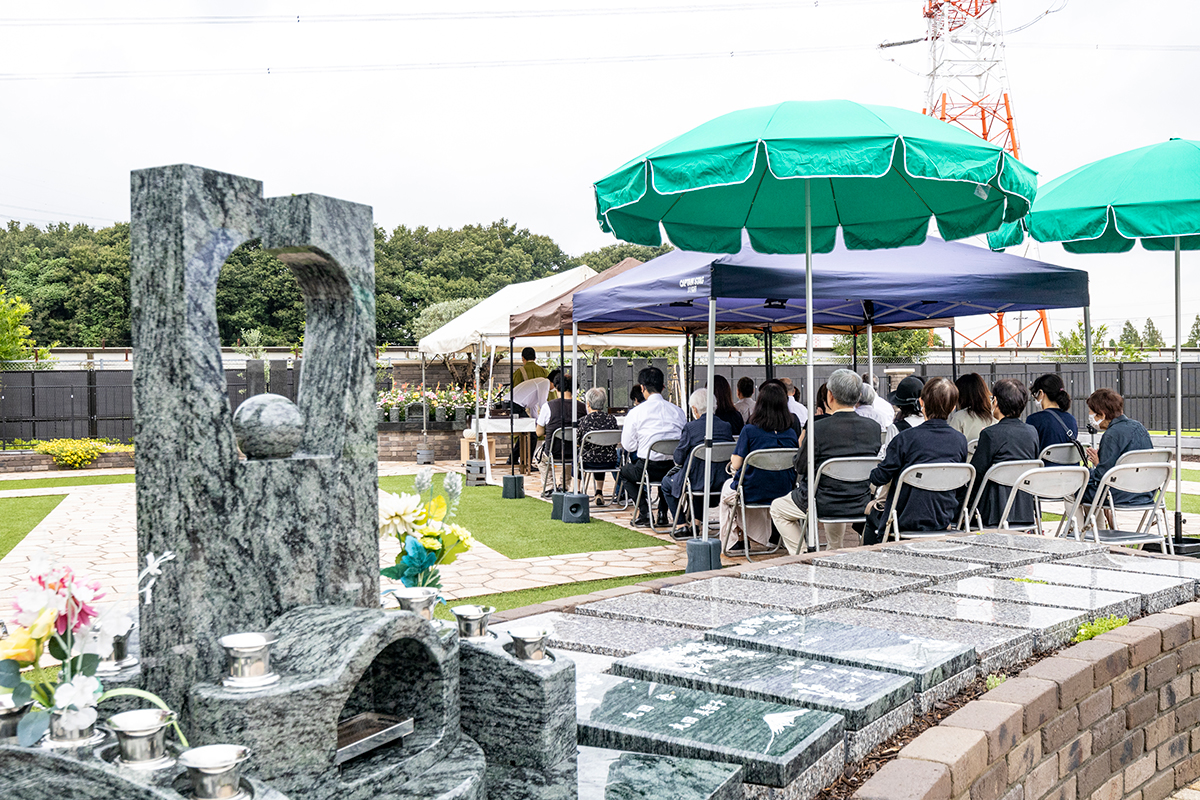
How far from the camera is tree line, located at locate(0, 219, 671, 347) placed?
41.5 m

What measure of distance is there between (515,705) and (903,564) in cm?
305

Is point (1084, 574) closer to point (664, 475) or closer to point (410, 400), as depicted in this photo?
point (664, 475)

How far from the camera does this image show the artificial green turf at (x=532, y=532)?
7.28 metres

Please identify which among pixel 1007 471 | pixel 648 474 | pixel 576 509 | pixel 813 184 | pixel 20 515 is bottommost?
pixel 20 515

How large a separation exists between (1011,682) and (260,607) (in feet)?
7.43

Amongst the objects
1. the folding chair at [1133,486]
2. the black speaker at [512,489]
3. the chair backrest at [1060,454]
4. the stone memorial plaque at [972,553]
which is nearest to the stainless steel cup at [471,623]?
the stone memorial plaque at [972,553]

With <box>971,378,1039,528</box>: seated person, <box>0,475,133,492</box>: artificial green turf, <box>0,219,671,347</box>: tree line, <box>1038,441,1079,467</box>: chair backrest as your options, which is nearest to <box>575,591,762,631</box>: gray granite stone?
<box>971,378,1039,528</box>: seated person

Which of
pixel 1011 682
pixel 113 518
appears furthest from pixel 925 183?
pixel 113 518

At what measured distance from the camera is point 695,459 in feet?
23.0

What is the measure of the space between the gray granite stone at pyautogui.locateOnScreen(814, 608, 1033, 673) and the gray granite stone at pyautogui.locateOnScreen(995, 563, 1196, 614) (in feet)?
3.04

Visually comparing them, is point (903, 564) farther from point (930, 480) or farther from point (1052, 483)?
point (1052, 483)

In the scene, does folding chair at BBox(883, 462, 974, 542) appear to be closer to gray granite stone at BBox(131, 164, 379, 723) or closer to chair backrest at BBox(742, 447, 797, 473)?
chair backrest at BBox(742, 447, 797, 473)

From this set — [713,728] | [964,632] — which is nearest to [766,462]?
[964,632]

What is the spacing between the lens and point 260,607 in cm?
186
